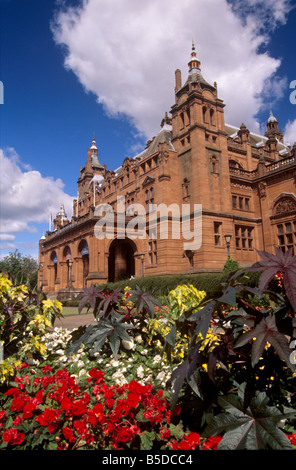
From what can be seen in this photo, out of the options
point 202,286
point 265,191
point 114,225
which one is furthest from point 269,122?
point 202,286


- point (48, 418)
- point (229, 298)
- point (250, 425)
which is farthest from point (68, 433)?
point (229, 298)

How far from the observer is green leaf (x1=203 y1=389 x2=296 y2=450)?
168cm

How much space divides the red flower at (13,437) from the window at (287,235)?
2437cm

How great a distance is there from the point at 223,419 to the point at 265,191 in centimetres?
2702

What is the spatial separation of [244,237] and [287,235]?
140 inches

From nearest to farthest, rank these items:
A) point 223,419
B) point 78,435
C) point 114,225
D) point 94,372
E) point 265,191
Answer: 1. point 223,419
2. point 78,435
3. point 94,372
4. point 265,191
5. point 114,225

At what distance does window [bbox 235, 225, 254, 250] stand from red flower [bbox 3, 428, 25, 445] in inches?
987

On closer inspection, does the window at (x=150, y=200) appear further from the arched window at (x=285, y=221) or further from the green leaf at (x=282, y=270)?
the green leaf at (x=282, y=270)

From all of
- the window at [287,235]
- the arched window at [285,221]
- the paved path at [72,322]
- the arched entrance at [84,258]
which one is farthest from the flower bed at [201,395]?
the arched entrance at [84,258]

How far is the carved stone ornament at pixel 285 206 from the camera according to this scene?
78.4ft
